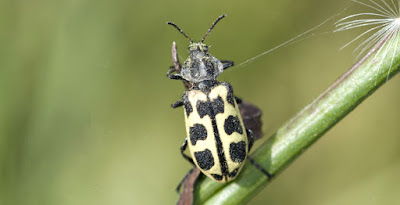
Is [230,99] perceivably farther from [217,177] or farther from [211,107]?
[217,177]

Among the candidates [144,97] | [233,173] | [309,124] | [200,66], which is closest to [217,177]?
[233,173]

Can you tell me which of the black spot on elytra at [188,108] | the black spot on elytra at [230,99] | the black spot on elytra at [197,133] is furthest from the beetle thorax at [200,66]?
the black spot on elytra at [197,133]

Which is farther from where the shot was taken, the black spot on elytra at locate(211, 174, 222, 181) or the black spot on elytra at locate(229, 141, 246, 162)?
the black spot on elytra at locate(229, 141, 246, 162)

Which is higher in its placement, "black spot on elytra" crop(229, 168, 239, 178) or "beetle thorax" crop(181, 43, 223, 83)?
"beetle thorax" crop(181, 43, 223, 83)

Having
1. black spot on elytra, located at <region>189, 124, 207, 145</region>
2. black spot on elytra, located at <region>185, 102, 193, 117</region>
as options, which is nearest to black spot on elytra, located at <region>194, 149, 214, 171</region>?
black spot on elytra, located at <region>189, 124, 207, 145</region>

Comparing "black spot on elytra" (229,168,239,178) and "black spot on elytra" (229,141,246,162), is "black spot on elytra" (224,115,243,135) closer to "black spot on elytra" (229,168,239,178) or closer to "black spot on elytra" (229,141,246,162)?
"black spot on elytra" (229,141,246,162)

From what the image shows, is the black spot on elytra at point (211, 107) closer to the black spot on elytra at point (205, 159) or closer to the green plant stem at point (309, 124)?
the black spot on elytra at point (205, 159)

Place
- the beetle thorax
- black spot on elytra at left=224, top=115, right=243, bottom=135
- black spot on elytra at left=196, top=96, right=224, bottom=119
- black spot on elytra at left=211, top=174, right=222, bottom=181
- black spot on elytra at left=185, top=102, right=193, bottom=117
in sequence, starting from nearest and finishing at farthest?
1. black spot on elytra at left=211, top=174, right=222, bottom=181
2. black spot on elytra at left=224, top=115, right=243, bottom=135
3. black spot on elytra at left=196, top=96, right=224, bottom=119
4. black spot on elytra at left=185, top=102, right=193, bottom=117
5. the beetle thorax
